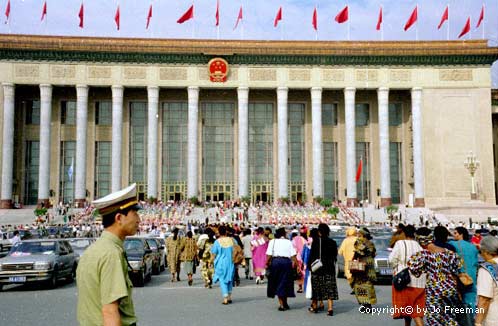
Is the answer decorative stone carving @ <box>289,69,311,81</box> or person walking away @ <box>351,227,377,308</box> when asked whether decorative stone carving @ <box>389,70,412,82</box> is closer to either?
decorative stone carving @ <box>289,69,311,81</box>

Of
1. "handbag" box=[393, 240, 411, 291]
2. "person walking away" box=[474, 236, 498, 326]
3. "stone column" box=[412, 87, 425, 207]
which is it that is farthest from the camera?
"stone column" box=[412, 87, 425, 207]

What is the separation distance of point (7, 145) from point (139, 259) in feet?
121

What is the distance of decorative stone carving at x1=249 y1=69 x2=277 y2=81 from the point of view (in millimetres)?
49938

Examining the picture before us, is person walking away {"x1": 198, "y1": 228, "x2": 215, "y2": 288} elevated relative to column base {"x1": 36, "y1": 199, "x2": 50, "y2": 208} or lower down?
lower down

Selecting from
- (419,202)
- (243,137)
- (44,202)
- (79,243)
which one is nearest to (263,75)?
(243,137)

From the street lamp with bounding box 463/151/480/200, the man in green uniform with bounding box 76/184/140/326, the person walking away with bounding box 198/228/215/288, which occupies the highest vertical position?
the street lamp with bounding box 463/151/480/200

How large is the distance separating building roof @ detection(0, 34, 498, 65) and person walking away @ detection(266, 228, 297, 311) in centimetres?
3921

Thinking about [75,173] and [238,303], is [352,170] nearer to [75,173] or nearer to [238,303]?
[75,173]

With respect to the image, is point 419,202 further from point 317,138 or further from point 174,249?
point 174,249

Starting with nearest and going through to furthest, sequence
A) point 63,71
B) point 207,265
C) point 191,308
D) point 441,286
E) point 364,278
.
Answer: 1. point 441,286
2. point 364,278
3. point 191,308
4. point 207,265
5. point 63,71

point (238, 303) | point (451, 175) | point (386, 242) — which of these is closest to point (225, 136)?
point (451, 175)

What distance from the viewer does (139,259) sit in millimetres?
14867

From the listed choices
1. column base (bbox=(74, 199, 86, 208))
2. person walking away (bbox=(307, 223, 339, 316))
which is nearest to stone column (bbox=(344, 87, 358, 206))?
column base (bbox=(74, 199, 86, 208))

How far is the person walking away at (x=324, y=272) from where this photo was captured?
34.0ft
